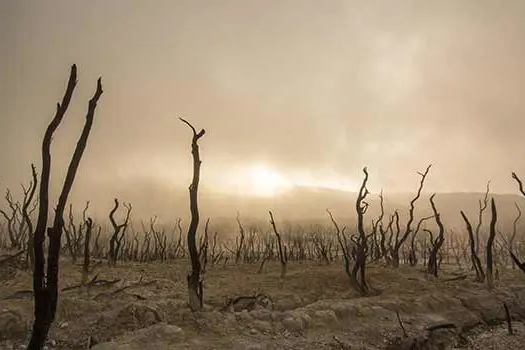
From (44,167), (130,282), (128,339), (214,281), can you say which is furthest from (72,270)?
(44,167)

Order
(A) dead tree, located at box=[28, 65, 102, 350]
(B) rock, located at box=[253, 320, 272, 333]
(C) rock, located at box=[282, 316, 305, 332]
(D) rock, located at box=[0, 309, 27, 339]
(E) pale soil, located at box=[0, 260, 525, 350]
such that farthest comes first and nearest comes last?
(C) rock, located at box=[282, 316, 305, 332] → (B) rock, located at box=[253, 320, 272, 333] → (D) rock, located at box=[0, 309, 27, 339] → (E) pale soil, located at box=[0, 260, 525, 350] → (A) dead tree, located at box=[28, 65, 102, 350]

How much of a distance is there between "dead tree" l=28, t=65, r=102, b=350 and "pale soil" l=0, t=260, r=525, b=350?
1713 mm

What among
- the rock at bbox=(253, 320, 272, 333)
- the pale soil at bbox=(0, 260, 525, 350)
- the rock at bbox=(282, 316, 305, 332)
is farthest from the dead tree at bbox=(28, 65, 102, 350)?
the rock at bbox=(282, 316, 305, 332)

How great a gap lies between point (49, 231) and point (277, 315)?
19.0 ft

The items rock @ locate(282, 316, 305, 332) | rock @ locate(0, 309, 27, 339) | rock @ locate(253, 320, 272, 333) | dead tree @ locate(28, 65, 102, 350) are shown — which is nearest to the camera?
dead tree @ locate(28, 65, 102, 350)

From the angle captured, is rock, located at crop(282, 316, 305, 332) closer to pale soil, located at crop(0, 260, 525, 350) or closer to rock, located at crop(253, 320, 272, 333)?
pale soil, located at crop(0, 260, 525, 350)

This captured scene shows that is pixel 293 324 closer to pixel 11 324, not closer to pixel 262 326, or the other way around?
pixel 262 326

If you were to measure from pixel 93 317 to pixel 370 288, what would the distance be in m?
9.37

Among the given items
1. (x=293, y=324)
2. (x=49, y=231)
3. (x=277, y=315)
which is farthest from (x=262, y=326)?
(x=49, y=231)

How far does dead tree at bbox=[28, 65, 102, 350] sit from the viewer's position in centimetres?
705

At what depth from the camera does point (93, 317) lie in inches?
414

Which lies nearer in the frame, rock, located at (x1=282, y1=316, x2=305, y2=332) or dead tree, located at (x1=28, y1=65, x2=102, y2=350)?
dead tree, located at (x1=28, y1=65, x2=102, y2=350)

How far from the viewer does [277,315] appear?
10.5 metres

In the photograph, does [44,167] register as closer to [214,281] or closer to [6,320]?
[6,320]
